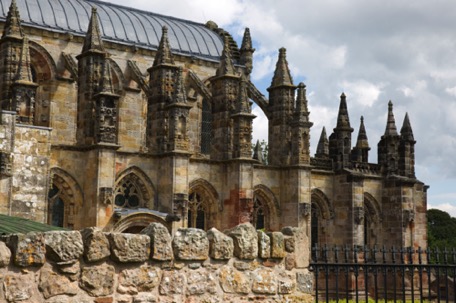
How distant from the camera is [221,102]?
29484 millimetres

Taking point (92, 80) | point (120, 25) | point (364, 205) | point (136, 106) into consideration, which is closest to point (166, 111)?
point (92, 80)

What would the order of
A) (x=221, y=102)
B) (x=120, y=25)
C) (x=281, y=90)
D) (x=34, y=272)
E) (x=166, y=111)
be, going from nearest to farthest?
(x=34, y=272) < (x=166, y=111) < (x=221, y=102) < (x=281, y=90) < (x=120, y=25)

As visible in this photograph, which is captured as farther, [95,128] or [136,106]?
[136,106]

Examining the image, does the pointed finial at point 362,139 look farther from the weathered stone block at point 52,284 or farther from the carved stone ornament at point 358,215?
the weathered stone block at point 52,284

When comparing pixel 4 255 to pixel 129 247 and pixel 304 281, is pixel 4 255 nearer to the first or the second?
pixel 129 247

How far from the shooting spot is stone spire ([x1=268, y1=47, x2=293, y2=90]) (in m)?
31.5

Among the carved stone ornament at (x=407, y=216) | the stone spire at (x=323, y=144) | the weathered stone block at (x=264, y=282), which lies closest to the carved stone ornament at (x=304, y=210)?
the carved stone ornament at (x=407, y=216)

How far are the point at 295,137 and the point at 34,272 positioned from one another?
24.4 metres

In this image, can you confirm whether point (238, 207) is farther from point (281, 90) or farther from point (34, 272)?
point (34, 272)

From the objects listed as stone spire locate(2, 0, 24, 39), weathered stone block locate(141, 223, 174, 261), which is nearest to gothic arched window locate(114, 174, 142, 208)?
stone spire locate(2, 0, 24, 39)

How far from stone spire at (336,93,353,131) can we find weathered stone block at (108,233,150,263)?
2691 cm

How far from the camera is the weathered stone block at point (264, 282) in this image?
854cm

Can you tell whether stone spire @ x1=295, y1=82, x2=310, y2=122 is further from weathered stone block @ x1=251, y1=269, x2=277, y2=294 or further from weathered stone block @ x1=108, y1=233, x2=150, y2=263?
weathered stone block @ x1=108, y1=233, x2=150, y2=263

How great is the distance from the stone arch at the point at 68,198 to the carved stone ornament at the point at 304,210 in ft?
30.6
